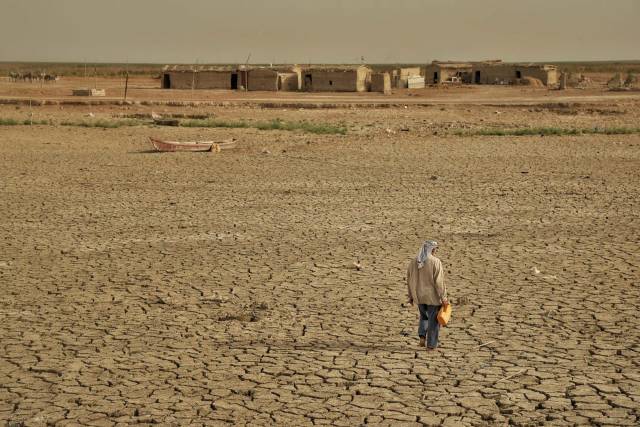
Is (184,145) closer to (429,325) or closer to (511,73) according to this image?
(429,325)

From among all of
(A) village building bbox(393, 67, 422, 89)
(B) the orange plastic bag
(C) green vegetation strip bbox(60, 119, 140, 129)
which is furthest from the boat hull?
(A) village building bbox(393, 67, 422, 89)

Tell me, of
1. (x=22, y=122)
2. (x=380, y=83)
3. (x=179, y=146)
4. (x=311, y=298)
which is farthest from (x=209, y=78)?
(x=311, y=298)

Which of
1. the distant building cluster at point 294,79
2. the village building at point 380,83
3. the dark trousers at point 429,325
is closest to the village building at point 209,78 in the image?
the distant building cluster at point 294,79

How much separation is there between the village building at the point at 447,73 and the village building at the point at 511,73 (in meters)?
1.01

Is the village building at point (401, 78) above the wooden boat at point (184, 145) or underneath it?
above

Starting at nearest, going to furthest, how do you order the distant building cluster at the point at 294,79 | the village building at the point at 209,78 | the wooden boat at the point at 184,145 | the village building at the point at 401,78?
1. the wooden boat at the point at 184,145
2. the distant building cluster at the point at 294,79
3. the village building at the point at 209,78
4. the village building at the point at 401,78

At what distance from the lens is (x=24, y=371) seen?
7.67m

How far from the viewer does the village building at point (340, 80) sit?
170 feet

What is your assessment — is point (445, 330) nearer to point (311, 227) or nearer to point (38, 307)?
point (38, 307)

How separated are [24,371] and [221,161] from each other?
1474 cm

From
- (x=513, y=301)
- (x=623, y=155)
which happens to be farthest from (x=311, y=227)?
(x=623, y=155)

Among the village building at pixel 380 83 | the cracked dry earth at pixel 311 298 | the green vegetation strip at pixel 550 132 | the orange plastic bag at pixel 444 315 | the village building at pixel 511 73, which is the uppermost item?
the village building at pixel 511 73

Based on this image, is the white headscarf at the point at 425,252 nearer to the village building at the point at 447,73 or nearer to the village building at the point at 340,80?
the village building at the point at 340,80

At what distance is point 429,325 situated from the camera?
7988 mm
